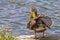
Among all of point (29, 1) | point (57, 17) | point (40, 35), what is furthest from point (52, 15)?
point (40, 35)

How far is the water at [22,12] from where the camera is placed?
1145 cm

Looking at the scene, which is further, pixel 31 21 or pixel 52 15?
pixel 52 15

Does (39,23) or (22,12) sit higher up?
(39,23)

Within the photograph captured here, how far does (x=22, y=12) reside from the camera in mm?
12852

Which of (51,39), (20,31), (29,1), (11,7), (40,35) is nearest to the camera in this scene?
(51,39)

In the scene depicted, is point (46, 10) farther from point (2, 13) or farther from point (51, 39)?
point (51, 39)

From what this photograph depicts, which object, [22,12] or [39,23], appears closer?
[39,23]

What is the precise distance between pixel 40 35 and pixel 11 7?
509cm

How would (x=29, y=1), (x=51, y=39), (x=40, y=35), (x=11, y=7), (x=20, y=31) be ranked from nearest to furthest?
1. (x=51, y=39)
2. (x=40, y=35)
3. (x=20, y=31)
4. (x=11, y=7)
5. (x=29, y=1)

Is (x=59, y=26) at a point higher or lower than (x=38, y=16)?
lower

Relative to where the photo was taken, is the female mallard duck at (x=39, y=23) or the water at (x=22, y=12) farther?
the water at (x=22, y=12)

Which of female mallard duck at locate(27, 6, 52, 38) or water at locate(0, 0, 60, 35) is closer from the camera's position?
female mallard duck at locate(27, 6, 52, 38)

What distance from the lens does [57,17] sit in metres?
12.3

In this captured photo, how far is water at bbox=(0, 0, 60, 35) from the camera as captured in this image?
11.5m
